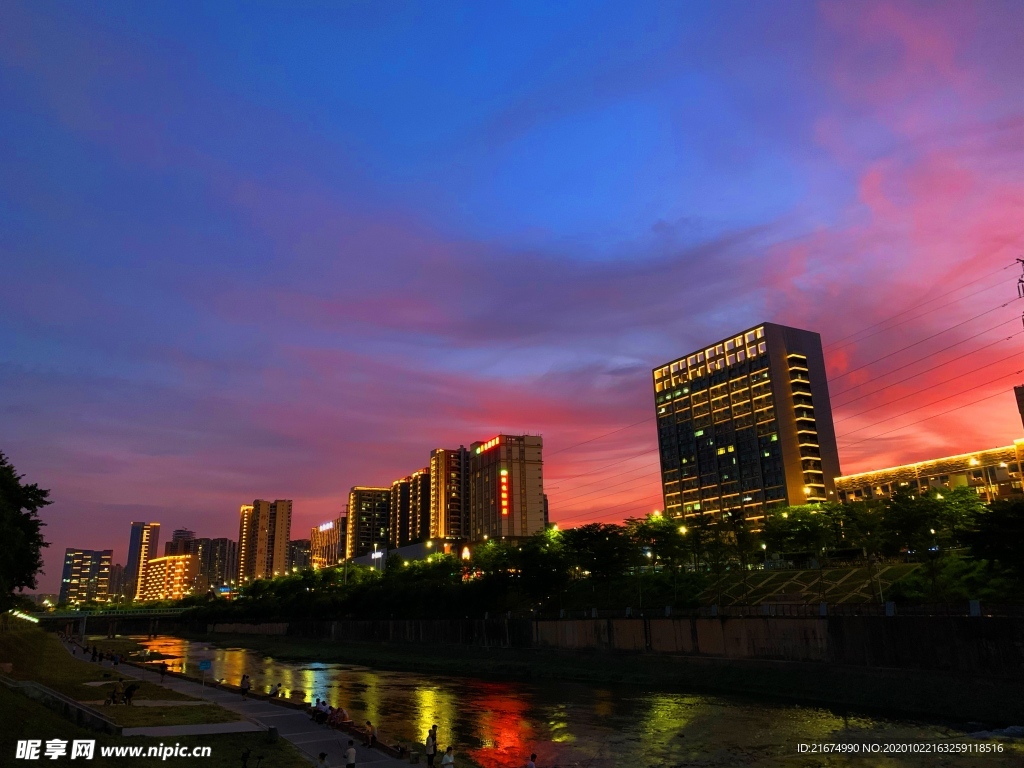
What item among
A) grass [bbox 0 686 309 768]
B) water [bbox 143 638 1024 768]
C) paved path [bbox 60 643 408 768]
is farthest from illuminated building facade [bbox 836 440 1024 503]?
grass [bbox 0 686 309 768]

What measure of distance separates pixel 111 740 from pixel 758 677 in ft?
173

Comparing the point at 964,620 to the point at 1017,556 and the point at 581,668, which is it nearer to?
the point at 1017,556

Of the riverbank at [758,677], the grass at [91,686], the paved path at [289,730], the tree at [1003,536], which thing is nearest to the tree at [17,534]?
the grass at [91,686]

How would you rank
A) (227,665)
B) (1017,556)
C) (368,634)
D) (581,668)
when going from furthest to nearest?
(368,634), (227,665), (581,668), (1017,556)

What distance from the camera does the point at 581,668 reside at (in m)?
78.8

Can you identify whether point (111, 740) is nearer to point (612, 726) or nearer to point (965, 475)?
point (612, 726)

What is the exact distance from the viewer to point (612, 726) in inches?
1908

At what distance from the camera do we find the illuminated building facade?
157250 mm

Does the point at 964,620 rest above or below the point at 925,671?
above

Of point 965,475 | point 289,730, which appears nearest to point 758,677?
point 289,730

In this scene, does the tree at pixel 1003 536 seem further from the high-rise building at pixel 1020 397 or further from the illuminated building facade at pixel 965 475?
the high-rise building at pixel 1020 397

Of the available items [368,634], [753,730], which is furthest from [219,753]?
[368,634]

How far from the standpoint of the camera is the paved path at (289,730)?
3541 centimetres

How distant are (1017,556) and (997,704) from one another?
48.0 ft
